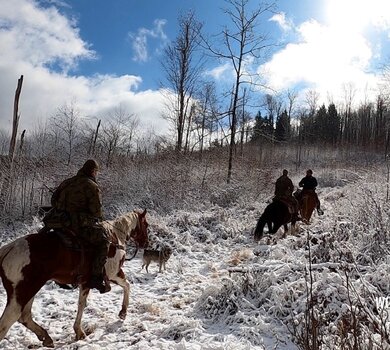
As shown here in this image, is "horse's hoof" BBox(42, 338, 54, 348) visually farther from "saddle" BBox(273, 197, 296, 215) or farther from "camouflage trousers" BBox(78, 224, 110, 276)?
"saddle" BBox(273, 197, 296, 215)

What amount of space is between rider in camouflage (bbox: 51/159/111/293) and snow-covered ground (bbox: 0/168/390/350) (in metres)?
0.98

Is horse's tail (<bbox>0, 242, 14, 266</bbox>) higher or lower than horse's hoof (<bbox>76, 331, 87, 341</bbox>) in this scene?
higher

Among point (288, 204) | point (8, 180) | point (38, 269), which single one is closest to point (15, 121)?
point (8, 180)

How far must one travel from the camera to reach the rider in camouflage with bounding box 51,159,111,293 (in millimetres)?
4957

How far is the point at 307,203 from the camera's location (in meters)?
12.7

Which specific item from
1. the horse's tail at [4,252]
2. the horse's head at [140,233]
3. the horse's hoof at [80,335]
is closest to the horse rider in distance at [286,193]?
the horse's head at [140,233]

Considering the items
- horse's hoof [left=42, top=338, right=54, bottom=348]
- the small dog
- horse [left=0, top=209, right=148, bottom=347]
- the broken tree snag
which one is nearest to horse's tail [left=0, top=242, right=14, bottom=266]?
horse [left=0, top=209, right=148, bottom=347]

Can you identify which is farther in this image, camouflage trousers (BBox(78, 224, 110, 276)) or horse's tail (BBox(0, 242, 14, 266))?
camouflage trousers (BBox(78, 224, 110, 276))

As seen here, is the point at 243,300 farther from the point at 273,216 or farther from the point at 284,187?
the point at 284,187

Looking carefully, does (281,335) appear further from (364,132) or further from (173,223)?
(364,132)

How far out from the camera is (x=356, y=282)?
16.4 ft

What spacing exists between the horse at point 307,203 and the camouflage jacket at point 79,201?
9091 millimetres

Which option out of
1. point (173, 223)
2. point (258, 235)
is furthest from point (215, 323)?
point (173, 223)

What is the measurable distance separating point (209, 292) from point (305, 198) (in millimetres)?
7614
